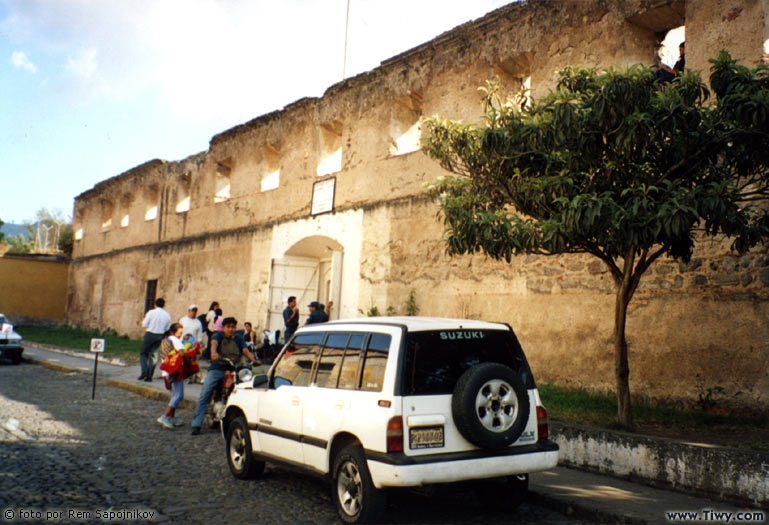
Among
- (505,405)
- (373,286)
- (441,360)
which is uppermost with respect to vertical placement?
(373,286)

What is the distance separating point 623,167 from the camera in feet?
22.4

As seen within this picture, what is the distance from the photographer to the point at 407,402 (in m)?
4.50

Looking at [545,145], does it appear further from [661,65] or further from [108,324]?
[108,324]

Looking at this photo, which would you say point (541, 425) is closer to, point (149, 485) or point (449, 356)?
point (449, 356)

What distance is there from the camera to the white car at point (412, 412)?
14.7ft

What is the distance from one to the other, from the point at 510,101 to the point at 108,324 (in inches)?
939

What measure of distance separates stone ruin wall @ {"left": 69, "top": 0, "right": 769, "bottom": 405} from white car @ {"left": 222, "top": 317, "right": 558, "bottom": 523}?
495 centimetres

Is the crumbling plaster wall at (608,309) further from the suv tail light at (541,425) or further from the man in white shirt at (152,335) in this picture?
the man in white shirt at (152,335)

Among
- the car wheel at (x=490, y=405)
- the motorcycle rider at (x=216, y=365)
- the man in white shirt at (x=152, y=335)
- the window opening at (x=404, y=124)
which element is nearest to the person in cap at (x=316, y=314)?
the man in white shirt at (x=152, y=335)

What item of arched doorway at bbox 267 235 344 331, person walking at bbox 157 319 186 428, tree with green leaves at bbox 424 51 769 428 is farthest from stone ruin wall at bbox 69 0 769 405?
person walking at bbox 157 319 186 428

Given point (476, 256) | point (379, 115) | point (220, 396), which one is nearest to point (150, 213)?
point (379, 115)

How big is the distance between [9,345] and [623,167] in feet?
56.1

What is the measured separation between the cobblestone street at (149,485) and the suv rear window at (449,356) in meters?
1.17

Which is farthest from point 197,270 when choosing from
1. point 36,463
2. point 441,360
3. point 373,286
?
point 441,360
